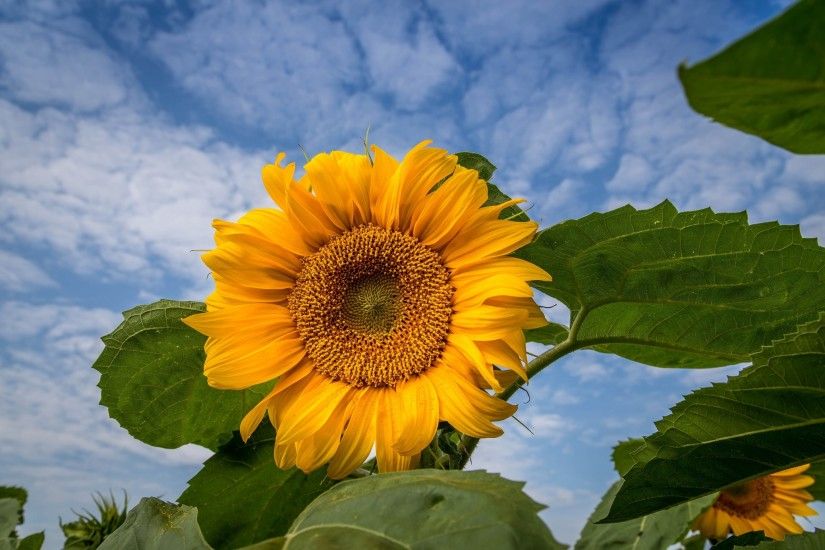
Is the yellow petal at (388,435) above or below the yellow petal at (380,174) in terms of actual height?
below

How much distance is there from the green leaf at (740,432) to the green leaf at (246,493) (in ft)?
2.48

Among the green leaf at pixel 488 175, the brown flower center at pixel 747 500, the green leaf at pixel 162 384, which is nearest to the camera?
the green leaf at pixel 488 175

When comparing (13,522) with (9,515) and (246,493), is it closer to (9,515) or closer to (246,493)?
(9,515)

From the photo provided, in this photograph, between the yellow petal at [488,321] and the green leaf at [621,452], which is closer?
the yellow petal at [488,321]

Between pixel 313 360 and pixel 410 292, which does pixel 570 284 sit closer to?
pixel 410 292

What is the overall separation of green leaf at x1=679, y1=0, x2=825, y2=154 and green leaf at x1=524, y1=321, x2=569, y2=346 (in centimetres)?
119

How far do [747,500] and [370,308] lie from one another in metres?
2.04

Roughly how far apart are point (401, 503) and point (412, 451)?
0.49 metres

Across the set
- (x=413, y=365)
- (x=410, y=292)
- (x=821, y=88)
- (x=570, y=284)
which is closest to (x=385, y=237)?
(x=410, y=292)

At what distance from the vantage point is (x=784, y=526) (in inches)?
123

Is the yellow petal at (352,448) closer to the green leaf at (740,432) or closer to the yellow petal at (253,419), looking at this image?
the yellow petal at (253,419)

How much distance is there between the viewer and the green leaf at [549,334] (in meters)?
1.99

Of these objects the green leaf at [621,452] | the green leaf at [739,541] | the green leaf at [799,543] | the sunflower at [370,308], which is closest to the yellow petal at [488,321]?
the sunflower at [370,308]

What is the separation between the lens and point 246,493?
1780 millimetres
